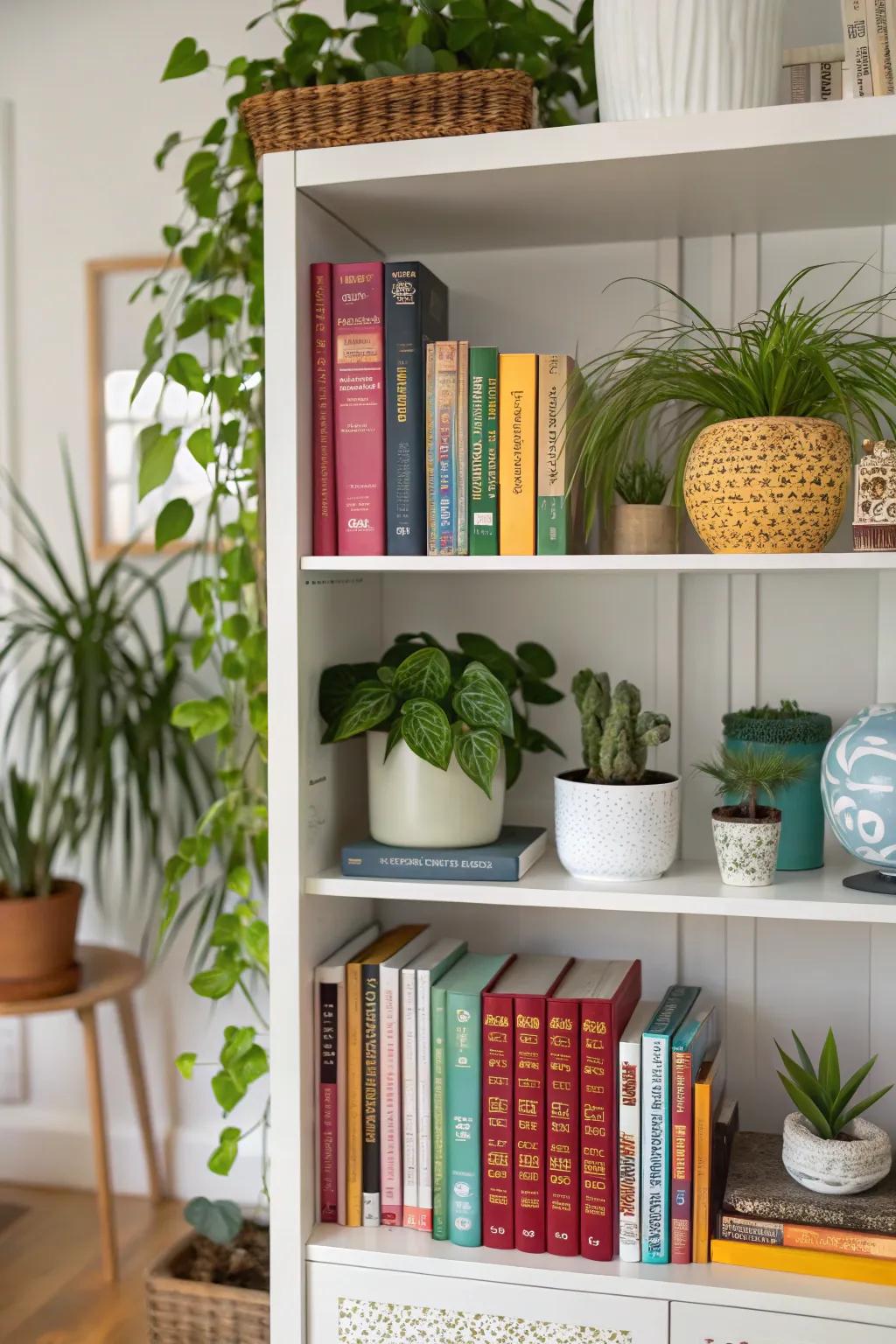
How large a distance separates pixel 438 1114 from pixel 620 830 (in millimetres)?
410

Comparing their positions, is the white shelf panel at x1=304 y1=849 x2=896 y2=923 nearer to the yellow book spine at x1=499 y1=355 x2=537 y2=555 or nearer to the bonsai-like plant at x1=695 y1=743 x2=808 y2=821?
the bonsai-like plant at x1=695 y1=743 x2=808 y2=821

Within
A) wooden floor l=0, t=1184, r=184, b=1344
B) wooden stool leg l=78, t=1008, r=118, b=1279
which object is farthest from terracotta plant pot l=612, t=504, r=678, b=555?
wooden floor l=0, t=1184, r=184, b=1344

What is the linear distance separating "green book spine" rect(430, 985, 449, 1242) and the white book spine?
23 millimetres

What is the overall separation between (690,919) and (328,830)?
513 millimetres

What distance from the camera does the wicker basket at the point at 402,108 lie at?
4.54 ft

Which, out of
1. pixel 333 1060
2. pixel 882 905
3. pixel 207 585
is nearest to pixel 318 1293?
pixel 333 1060

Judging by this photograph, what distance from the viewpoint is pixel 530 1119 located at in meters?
1.46

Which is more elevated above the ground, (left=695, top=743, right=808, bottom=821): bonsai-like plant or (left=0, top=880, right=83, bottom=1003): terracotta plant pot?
(left=695, top=743, right=808, bottom=821): bonsai-like plant

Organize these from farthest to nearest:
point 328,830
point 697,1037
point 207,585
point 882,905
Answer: point 207,585 < point 328,830 < point 697,1037 < point 882,905

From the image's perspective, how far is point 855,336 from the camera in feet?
5.24

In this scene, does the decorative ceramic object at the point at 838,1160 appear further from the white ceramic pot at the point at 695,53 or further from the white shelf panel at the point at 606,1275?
→ the white ceramic pot at the point at 695,53

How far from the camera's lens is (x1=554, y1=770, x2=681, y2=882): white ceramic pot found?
1.44m

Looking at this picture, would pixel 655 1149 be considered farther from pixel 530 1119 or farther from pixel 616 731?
pixel 616 731

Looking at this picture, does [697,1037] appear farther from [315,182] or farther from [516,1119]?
[315,182]
